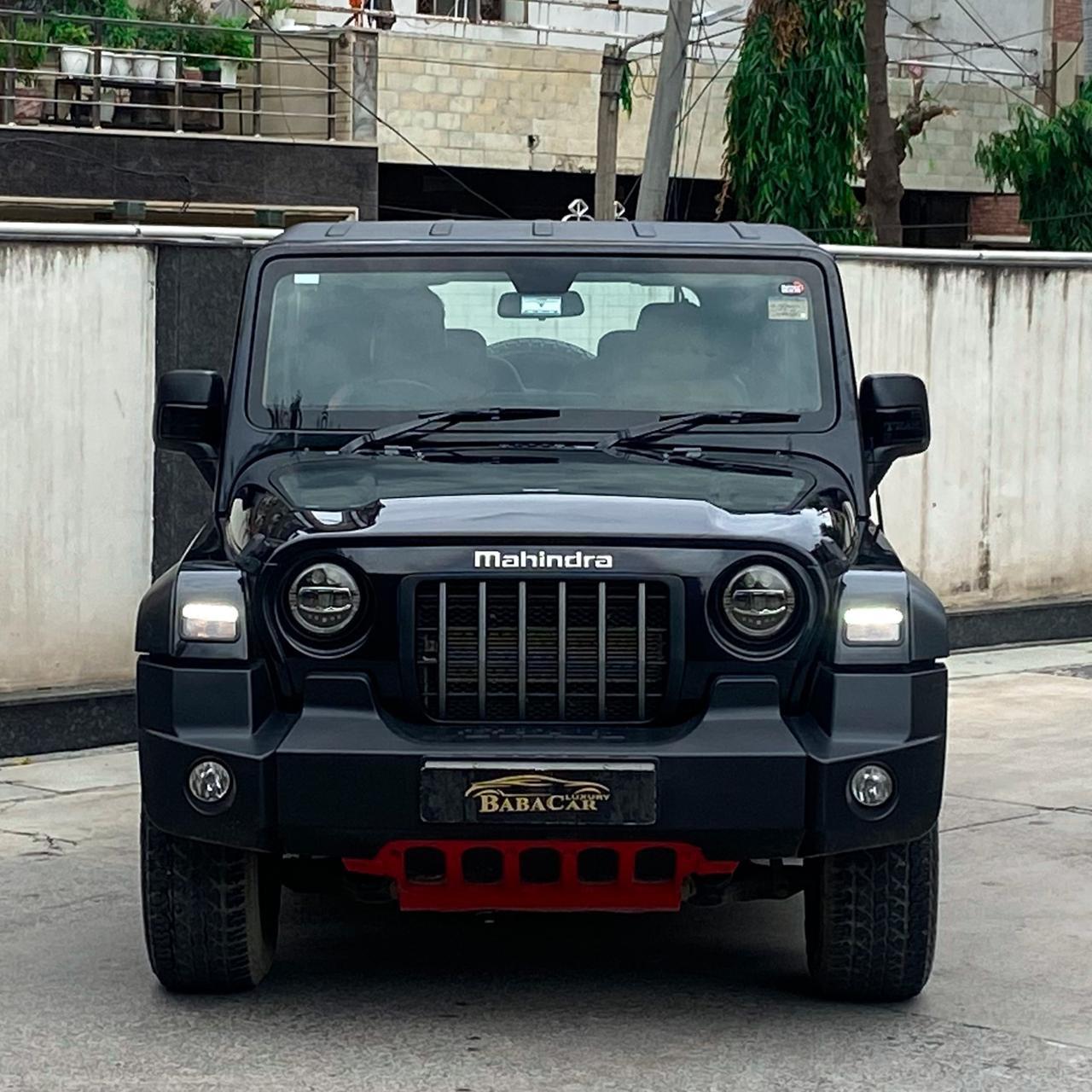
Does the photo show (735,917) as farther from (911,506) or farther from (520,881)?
(911,506)

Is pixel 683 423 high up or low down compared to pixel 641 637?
up

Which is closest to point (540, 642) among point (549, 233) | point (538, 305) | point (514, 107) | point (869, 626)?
point (869, 626)

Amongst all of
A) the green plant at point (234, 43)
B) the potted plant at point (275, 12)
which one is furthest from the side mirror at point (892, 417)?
the potted plant at point (275, 12)

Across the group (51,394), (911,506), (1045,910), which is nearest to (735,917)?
(1045,910)

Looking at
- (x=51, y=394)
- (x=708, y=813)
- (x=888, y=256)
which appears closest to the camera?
(x=708, y=813)

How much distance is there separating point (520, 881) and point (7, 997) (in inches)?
57.2

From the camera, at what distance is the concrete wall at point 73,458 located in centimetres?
975

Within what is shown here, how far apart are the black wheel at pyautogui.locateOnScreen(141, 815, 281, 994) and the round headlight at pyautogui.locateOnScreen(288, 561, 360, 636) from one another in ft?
1.97

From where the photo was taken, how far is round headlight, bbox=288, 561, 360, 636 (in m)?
5.65

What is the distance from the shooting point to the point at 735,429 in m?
6.59

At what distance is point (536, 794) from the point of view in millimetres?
5492

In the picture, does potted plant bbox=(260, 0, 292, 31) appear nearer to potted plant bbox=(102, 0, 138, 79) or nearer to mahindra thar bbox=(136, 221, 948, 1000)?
potted plant bbox=(102, 0, 138, 79)

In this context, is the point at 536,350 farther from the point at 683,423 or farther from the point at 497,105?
the point at 497,105

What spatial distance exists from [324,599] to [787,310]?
187 centimetres
